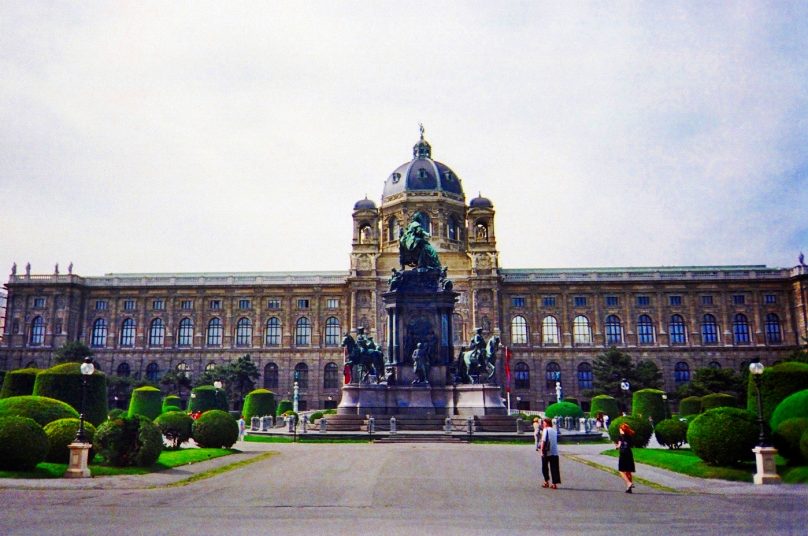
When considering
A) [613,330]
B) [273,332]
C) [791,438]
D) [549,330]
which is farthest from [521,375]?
[791,438]

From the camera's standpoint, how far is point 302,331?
9275 centimetres

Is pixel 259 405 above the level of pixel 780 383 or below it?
below

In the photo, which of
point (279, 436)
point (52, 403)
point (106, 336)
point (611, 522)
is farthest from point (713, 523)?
point (106, 336)

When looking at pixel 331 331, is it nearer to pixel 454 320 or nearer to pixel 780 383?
pixel 454 320

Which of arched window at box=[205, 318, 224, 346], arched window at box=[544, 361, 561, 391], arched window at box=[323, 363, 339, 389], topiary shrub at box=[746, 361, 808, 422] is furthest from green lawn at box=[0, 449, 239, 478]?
arched window at box=[205, 318, 224, 346]

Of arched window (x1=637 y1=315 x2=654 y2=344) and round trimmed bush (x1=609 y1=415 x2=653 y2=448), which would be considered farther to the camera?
arched window (x1=637 y1=315 x2=654 y2=344)

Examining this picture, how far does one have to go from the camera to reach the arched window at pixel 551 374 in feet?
285

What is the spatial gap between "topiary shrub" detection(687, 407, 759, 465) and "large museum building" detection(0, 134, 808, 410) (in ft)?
209

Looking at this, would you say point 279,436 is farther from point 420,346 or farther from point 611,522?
point 611,522

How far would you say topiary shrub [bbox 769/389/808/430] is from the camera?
2056 cm

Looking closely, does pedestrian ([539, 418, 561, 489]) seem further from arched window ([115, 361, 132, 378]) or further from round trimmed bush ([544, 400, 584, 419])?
arched window ([115, 361, 132, 378])

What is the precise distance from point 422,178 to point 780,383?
251 feet

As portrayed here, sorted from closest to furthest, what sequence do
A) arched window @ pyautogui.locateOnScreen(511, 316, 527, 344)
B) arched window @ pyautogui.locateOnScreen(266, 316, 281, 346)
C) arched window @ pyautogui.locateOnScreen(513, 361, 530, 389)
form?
1. arched window @ pyautogui.locateOnScreen(513, 361, 530, 389)
2. arched window @ pyautogui.locateOnScreen(511, 316, 527, 344)
3. arched window @ pyautogui.locateOnScreen(266, 316, 281, 346)

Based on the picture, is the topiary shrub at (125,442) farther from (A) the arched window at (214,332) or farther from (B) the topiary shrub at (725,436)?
(A) the arched window at (214,332)
